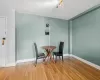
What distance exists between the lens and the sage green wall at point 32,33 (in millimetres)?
4719

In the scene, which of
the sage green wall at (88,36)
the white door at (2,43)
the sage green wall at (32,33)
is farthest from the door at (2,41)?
the sage green wall at (88,36)

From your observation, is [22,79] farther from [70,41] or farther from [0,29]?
[70,41]

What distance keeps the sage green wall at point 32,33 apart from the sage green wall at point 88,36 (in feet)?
3.43

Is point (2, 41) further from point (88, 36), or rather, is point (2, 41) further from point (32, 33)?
point (88, 36)

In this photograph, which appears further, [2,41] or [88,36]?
[88,36]

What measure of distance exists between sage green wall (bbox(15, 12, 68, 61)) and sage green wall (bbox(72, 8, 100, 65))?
1.05 meters

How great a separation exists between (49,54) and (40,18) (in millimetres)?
2118

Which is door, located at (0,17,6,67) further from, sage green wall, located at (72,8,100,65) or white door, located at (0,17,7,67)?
sage green wall, located at (72,8,100,65)

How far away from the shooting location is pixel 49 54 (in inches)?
187

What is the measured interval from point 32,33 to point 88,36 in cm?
289

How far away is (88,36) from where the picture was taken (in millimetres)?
4199

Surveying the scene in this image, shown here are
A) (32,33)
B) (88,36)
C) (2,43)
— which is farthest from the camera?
(32,33)

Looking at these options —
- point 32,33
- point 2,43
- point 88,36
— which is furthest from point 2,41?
point 88,36

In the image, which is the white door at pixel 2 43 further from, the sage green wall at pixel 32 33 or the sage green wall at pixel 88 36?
the sage green wall at pixel 88 36
